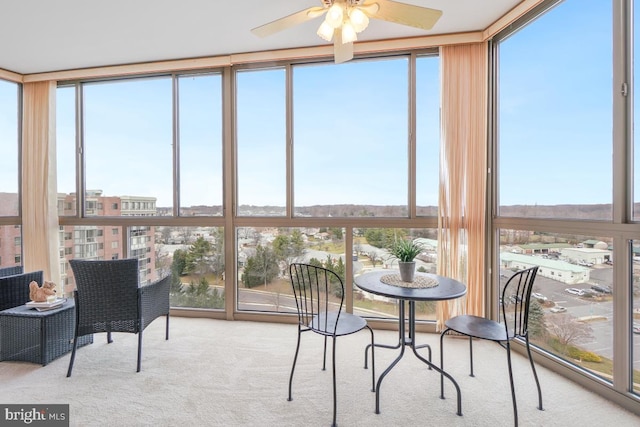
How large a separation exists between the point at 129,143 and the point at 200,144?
947 mm

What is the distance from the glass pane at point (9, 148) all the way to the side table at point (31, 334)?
6.67 ft

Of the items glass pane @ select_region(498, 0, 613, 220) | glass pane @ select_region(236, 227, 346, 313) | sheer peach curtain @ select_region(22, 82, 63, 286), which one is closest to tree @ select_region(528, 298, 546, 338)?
glass pane @ select_region(498, 0, 613, 220)

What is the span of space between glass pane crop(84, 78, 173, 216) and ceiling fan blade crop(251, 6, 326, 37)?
82.0 inches

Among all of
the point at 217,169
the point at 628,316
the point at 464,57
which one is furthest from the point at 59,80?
the point at 628,316

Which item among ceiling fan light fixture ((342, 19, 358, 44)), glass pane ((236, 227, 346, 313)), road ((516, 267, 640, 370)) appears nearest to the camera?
ceiling fan light fixture ((342, 19, 358, 44))

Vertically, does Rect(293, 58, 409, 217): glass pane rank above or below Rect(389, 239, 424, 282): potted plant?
above

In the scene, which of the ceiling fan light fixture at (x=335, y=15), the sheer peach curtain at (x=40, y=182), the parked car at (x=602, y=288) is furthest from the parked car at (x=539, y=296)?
the sheer peach curtain at (x=40, y=182)

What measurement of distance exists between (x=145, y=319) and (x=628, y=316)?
3.52 metres

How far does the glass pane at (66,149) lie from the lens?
3.82 m

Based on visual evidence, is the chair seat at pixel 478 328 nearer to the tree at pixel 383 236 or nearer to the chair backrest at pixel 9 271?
the tree at pixel 383 236

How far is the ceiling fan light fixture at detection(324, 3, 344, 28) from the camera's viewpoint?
5.89 feet

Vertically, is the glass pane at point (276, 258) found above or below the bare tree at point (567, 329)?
above

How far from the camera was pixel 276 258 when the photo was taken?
345 cm

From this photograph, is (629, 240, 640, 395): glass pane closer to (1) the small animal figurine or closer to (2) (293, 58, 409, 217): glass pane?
(2) (293, 58, 409, 217): glass pane
